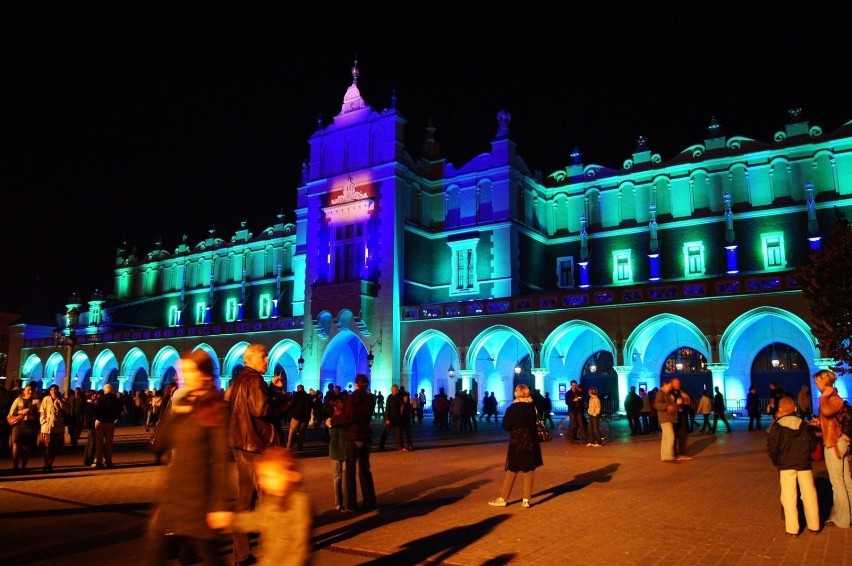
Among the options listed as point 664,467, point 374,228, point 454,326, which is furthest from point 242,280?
point 664,467

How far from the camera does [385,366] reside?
35562 mm

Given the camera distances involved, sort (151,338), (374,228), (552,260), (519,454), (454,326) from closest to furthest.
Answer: (519,454) < (454,326) < (374,228) < (552,260) < (151,338)

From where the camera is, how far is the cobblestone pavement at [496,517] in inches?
273

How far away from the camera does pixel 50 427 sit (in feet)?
46.1

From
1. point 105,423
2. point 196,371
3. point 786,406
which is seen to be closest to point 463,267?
point 105,423

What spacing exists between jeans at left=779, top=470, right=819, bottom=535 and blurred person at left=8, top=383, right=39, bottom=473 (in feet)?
44.5

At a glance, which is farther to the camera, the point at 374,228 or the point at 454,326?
the point at 374,228

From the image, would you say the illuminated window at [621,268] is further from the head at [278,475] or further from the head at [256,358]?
the head at [278,475]

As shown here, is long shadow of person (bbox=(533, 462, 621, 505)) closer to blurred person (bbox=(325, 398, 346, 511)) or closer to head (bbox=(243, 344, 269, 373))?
blurred person (bbox=(325, 398, 346, 511))

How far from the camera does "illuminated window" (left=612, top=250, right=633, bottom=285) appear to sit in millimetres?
38031

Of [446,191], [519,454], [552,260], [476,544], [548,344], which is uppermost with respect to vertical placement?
[446,191]

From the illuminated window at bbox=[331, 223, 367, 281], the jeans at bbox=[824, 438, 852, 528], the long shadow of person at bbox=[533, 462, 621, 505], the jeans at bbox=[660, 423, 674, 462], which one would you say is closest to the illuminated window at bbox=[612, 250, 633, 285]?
the illuminated window at bbox=[331, 223, 367, 281]

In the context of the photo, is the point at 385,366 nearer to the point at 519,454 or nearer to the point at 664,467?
the point at 664,467

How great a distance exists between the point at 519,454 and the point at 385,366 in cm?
2659
